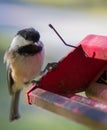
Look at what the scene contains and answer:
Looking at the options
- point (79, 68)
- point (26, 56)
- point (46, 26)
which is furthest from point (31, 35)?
point (46, 26)

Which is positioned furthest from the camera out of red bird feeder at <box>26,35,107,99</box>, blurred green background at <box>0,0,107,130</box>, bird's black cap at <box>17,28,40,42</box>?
blurred green background at <box>0,0,107,130</box>

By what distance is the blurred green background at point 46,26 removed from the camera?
11.4ft

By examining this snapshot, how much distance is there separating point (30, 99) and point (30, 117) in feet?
7.02

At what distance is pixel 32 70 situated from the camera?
6.51ft

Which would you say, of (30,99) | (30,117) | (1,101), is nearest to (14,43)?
(30,99)

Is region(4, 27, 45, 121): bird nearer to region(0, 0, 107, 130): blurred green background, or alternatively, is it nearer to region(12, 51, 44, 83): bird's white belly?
region(12, 51, 44, 83): bird's white belly

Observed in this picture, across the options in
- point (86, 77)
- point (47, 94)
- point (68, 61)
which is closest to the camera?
point (47, 94)

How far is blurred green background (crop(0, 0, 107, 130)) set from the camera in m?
3.47

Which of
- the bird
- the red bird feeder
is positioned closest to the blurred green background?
the bird

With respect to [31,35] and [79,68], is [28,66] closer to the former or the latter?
[31,35]

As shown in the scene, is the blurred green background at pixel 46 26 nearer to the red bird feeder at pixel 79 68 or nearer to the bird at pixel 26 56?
the bird at pixel 26 56

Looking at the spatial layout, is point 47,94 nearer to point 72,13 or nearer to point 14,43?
point 14,43

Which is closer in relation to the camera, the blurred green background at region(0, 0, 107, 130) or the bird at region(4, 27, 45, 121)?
the bird at region(4, 27, 45, 121)

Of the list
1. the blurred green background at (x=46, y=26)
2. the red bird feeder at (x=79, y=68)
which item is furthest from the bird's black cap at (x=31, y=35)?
the blurred green background at (x=46, y=26)
